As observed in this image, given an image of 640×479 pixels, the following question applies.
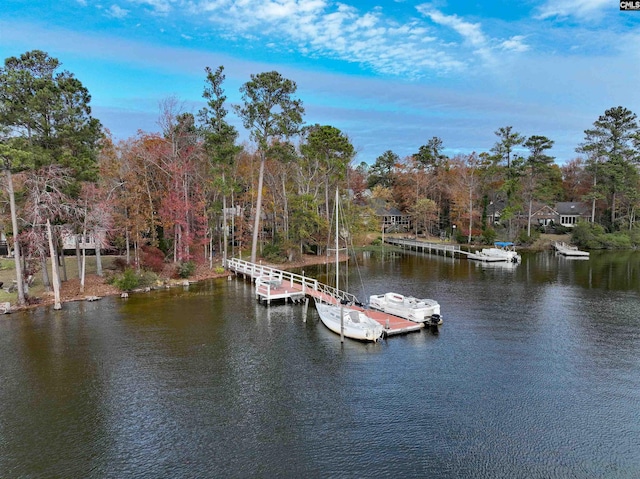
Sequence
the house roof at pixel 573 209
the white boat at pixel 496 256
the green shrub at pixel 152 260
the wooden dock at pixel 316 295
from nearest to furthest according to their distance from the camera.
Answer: the wooden dock at pixel 316 295, the green shrub at pixel 152 260, the white boat at pixel 496 256, the house roof at pixel 573 209

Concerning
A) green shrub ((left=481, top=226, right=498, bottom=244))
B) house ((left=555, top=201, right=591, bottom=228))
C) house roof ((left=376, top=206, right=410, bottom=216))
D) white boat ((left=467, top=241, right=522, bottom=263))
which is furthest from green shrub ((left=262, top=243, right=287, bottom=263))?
house ((left=555, top=201, right=591, bottom=228))

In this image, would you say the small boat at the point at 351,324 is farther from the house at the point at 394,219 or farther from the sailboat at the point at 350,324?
the house at the point at 394,219

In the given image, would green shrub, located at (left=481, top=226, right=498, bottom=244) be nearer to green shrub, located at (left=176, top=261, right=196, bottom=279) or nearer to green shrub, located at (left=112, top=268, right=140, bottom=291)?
green shrub, located at (left=176, top=261, right=196, bottom=279)

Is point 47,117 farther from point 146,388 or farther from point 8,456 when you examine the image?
point 8,456

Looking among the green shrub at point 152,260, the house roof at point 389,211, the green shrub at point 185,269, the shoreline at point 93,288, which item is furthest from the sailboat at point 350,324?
the house roof at point 389,211

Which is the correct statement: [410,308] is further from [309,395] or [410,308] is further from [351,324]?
[309,395]

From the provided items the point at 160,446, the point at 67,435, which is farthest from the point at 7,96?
the point at 160,446
